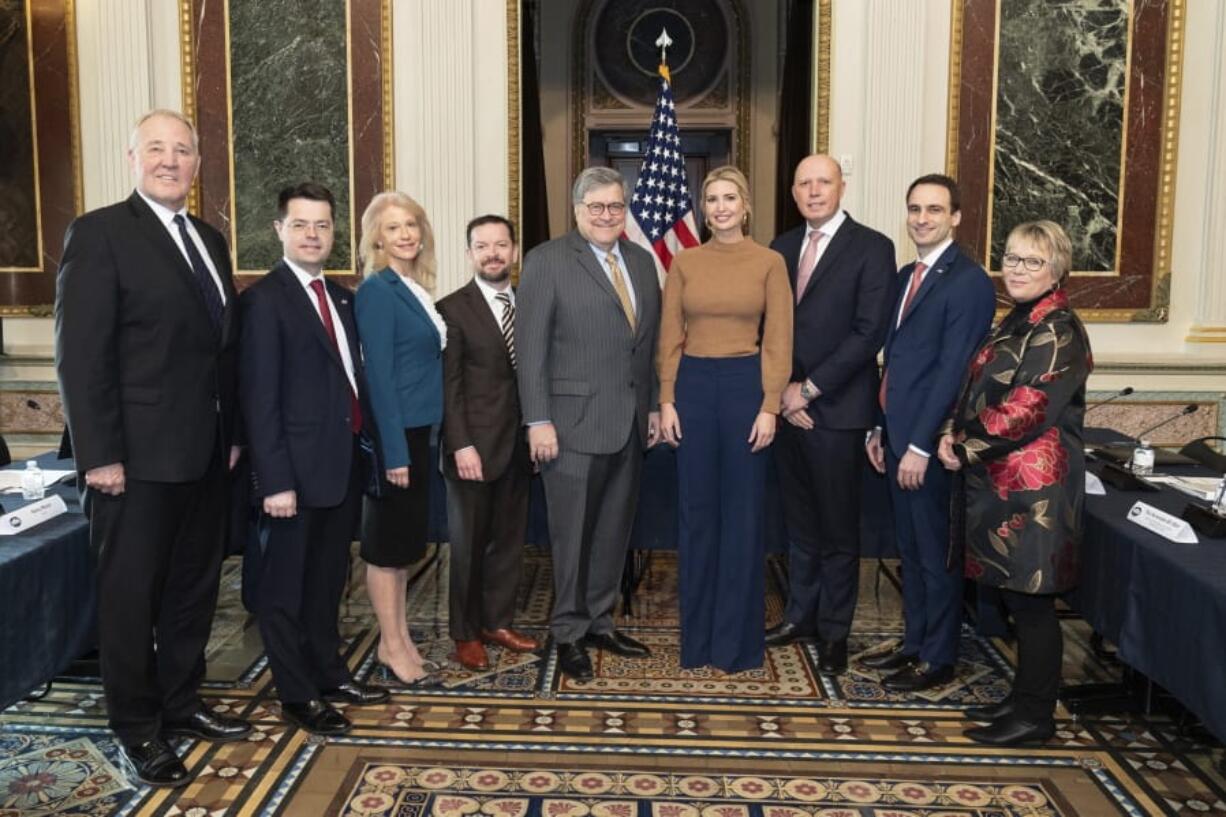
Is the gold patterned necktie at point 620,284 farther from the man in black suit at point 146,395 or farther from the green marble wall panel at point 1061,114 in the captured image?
the green marble wall panel at point 1061,114

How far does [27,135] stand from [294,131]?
1.59m

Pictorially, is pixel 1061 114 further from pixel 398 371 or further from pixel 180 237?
pixel 180 237

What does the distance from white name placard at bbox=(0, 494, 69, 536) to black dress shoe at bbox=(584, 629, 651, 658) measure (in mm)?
1704

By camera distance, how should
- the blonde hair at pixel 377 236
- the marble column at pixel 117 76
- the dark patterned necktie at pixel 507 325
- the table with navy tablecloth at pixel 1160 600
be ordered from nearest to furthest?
the table with navy tablecloth at pixel 1160 600
the blonde hair at pixel 377 236
the dark patterned necktie at pixel 507 325
the marble column at pixel 117 76

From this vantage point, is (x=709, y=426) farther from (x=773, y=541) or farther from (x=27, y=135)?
(x=27, y=135)

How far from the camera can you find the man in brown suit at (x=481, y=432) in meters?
3.23

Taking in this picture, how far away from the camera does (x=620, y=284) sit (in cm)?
323

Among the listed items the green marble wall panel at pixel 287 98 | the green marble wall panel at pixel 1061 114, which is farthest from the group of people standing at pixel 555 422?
Answer: the green marble wall panel at pixel 287 98

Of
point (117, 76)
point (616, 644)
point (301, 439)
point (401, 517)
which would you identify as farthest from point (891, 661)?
point (117, 76)

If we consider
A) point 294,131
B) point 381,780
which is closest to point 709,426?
point 381,780

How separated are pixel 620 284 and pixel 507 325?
0.40m

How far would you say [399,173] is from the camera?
19.6 feet

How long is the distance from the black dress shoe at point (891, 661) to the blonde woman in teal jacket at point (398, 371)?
158 centimetres

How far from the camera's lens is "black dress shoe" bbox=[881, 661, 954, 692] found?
3.27 metres
